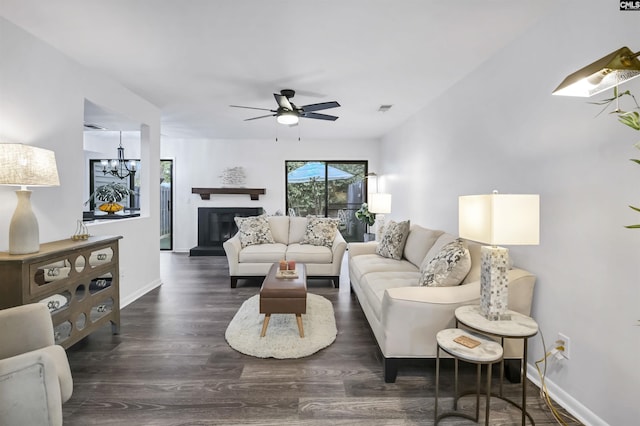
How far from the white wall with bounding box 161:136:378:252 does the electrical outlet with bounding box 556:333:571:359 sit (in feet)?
18.1

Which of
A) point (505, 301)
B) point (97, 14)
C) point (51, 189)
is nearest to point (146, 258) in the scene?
point (51, 189)

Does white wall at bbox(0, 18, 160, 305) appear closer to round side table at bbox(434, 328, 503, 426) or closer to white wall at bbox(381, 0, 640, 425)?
round side table at bbox(434, 328, 503, 426)

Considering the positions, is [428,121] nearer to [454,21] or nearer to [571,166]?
[454,21]

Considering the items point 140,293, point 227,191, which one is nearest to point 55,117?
point 140,293

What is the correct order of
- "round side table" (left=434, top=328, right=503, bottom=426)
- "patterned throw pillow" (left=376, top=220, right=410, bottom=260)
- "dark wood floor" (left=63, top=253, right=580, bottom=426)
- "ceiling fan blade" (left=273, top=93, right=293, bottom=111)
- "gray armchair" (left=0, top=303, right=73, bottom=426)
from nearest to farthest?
"gray armchair" (left=0, top=303, right=73, bottom=426) → "round side table" (left=434, top=328, right=503, bottom=426) → "dark wood floor" (left=63, top=253, right=580, bottom=426) → "ceiling fan blade" (left=273, top=93, right=293, bottom=111) → "patterned throw pillow" (left=376, top=220, right=410, bottom=260)

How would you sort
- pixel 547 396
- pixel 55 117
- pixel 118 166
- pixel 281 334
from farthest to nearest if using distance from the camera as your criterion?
1. pixel 118 166
2. pixel 281 334
3. pixel 55 117
4. pixel 547 396

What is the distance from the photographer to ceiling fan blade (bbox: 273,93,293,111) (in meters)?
3.32

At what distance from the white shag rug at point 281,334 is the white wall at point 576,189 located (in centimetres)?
164

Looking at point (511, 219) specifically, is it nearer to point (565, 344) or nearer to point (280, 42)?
point (565, 344)

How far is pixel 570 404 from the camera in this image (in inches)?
73.5

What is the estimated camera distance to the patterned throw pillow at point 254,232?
4.76 meters

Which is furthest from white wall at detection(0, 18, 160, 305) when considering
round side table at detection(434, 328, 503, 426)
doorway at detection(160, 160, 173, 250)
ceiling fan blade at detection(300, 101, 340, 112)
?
doorway at detection(160, 160, 173, 250)

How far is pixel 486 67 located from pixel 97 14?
3155 mm

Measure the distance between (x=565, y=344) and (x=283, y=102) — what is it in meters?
3.15
